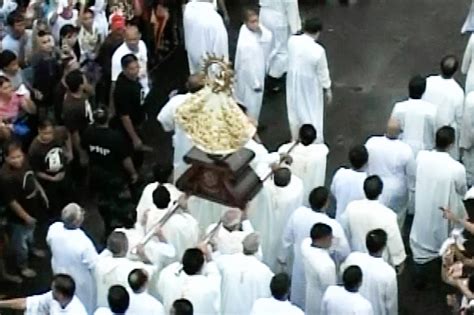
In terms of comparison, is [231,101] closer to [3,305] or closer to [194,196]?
[194,196]

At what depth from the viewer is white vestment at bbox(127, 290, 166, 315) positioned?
9.28m

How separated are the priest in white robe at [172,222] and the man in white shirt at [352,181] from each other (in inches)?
60.0

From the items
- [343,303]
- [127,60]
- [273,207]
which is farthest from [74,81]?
[343,303]

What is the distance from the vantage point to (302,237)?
34.2 ft

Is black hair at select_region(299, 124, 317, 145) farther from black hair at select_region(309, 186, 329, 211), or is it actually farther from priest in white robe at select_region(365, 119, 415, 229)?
black hair at select_region(309, 186, 329, 211)

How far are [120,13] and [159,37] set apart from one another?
134cm

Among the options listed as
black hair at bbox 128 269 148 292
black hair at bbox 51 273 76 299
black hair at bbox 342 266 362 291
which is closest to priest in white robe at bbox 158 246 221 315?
black hair at bbox 128 269 148 292

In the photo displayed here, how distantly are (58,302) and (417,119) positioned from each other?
4172 millimetres

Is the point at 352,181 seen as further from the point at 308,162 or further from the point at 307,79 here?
the point at 307,79

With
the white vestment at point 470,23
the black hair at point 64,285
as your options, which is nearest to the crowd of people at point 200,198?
the black hair at point 64,285

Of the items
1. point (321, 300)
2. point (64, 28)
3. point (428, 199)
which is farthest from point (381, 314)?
point (64, 28)

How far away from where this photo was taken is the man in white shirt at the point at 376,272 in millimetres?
9789

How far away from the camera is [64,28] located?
12945mm

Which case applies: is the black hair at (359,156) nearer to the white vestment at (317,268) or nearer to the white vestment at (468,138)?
the white vestment at (317,268)
